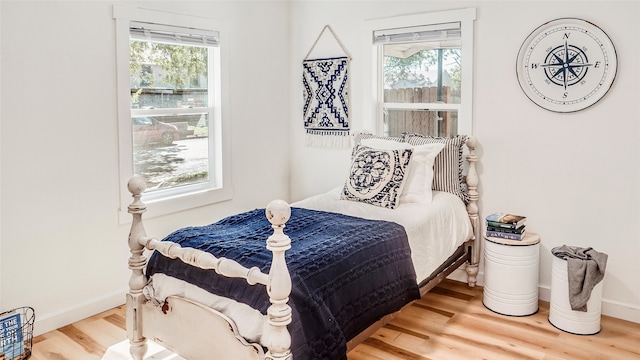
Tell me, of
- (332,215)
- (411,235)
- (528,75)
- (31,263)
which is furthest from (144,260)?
(528,75)

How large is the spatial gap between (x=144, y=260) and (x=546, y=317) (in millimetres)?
2474

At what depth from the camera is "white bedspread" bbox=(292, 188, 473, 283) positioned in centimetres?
312

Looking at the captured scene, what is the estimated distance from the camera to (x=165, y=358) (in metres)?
2.82

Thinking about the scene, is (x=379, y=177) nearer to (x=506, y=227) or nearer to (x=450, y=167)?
(x=450, y=167)

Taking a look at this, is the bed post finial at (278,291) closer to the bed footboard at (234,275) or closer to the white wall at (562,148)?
the bed footboard at (234,275)

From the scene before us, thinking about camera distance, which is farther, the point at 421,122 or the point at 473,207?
the point at 421,122

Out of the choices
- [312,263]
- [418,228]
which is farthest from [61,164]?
[418,228]

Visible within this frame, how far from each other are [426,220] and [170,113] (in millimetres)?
2016

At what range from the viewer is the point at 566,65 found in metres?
3.36

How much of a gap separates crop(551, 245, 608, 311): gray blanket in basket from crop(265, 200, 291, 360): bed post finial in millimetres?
1919

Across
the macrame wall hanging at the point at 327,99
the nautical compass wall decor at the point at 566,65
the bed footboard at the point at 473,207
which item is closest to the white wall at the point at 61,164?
the macrame wall hanging at the point at 327,99

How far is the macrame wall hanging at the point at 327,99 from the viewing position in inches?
175

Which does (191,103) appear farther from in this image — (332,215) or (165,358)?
(165,358)

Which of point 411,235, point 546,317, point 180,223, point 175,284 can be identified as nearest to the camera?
point 175,284
